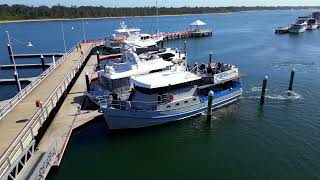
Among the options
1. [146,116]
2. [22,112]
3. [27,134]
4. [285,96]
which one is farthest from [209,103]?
[22,112]

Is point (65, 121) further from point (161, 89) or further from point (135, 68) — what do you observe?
point (161, 89)

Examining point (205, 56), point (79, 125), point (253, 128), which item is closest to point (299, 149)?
point (253, 128)

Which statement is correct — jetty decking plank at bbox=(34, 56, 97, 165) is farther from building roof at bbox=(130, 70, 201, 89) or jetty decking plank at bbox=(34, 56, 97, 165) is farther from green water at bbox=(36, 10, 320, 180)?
building roof at bbox=(130, 70, 201, 89)

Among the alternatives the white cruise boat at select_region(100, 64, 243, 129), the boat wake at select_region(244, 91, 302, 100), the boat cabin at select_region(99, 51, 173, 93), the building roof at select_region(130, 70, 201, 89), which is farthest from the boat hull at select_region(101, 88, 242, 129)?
the boat wake at select_region(244, 91, 302, 100)

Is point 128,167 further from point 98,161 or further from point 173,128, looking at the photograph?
point 173,128

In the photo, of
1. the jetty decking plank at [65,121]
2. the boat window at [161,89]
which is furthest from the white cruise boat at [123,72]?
the boat window at [161,89]

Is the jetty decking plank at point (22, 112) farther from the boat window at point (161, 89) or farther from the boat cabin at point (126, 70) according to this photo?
the boat window at point (161, 89)

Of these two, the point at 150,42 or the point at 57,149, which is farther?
the point at 150,42
